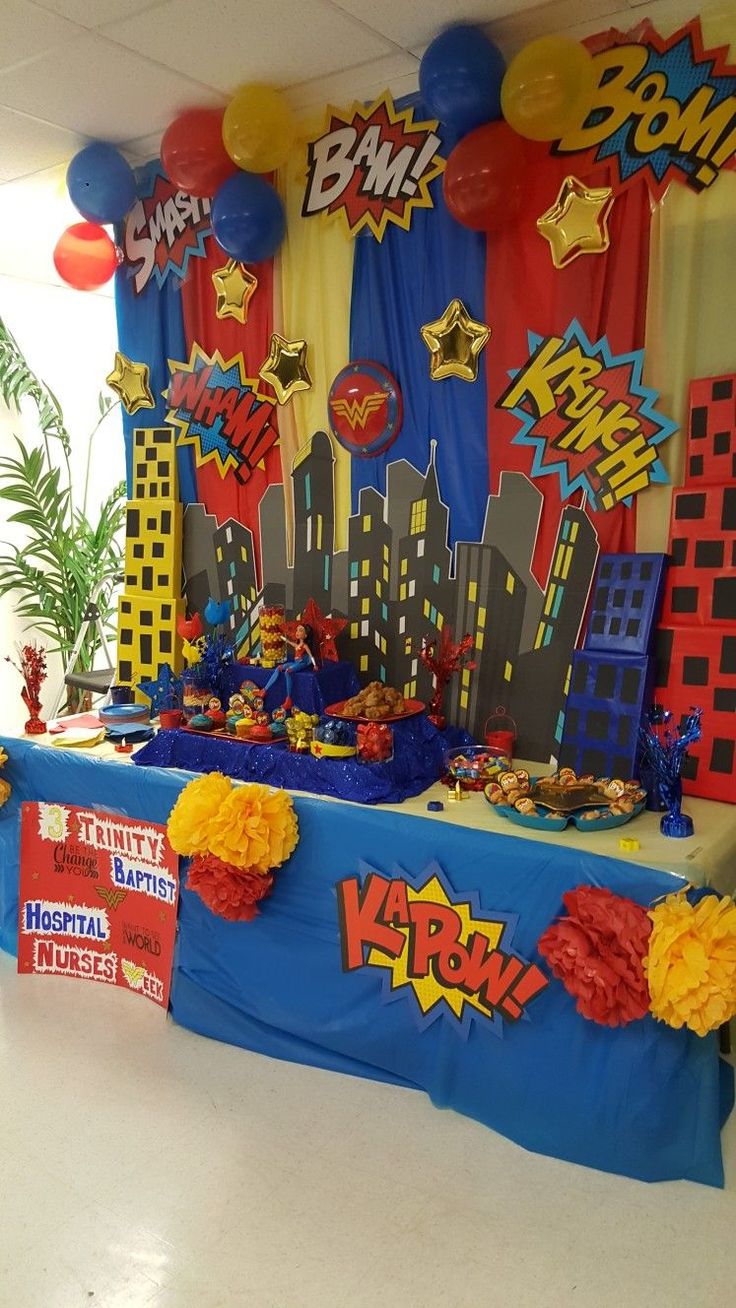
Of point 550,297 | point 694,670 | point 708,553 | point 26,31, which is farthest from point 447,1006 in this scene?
point 26,31

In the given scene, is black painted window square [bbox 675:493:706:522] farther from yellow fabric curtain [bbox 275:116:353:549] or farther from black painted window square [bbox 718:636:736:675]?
yellow fabric curtain [bbox 275:116:353:549]

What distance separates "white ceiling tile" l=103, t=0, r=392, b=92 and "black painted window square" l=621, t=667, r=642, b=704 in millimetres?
1703

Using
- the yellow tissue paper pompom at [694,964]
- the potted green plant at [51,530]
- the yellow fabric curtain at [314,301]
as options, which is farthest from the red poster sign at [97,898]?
the potted green plant at [51,530]

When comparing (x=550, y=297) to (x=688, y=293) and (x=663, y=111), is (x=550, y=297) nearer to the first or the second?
(x=688, y=293)

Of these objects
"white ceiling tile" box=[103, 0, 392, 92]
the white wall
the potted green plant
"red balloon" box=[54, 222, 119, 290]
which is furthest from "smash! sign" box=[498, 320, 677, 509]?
the white wall

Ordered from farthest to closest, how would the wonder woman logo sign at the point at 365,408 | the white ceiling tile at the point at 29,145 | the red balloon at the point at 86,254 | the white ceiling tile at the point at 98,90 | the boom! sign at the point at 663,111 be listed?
the red balloon at the point at 86,254, the white ceiling tile at the point at 29,145, the wonder woman logo sign at the point at 365,408, the white ceiling tile at the point at 98,90, the boom! sign at the point at 663,111

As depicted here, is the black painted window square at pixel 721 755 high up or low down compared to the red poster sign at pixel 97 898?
up

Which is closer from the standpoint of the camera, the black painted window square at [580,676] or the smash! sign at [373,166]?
the black painted window square at [580,676]

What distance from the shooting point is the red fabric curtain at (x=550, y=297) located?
7.96ft

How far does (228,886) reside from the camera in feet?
7.78

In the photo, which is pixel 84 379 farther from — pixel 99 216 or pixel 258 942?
pixel 258 942

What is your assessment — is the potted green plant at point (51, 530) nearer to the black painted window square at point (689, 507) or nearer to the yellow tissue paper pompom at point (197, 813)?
the yellow tissue paper pompom at point (197, 813)

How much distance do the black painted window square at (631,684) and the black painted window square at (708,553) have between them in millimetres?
297

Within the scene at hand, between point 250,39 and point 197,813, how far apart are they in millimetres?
1947
